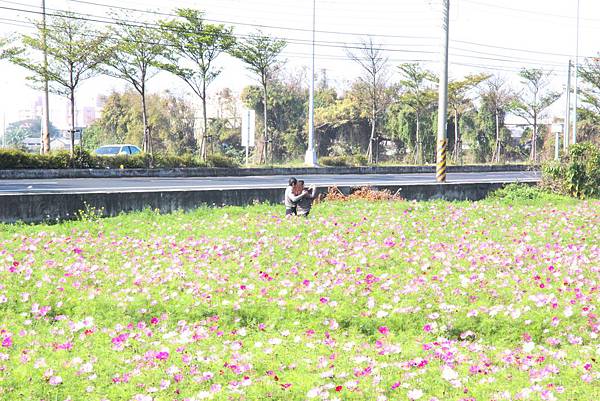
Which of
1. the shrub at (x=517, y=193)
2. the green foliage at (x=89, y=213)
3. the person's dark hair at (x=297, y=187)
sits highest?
the person's dark hair at (x=297, y=187)

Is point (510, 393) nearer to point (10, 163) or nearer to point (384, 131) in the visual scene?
point (10, 163)

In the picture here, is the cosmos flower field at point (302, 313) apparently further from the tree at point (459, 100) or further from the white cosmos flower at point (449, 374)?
the tree at point (459, 100)

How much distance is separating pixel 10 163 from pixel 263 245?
A: 19536 mm

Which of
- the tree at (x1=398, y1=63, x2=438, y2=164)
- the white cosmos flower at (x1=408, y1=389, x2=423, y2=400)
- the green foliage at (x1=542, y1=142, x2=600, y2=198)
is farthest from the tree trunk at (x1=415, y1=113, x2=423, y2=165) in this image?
the white cosmos flower at (x1=408, y1=389, x2=423, y2=400)

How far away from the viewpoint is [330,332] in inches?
252

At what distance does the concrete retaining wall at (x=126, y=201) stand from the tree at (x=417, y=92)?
27059 mm

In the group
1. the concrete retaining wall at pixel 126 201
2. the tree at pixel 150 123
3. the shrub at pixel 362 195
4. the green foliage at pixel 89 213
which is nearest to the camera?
the concrete retaining wall at pixel 126 201

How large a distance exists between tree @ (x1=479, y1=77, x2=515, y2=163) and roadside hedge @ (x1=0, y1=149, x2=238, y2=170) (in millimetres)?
21827

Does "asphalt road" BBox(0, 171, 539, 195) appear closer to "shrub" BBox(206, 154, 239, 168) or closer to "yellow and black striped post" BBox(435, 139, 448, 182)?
"yellow and black striped post" BBox(435, 139, 448, 182)

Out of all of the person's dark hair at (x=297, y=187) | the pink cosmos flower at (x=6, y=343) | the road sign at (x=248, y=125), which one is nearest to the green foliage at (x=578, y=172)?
the person's dark hair at (x=297, y=187)

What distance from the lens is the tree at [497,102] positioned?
46.2 metres

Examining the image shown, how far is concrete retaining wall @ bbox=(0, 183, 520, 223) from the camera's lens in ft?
42.0

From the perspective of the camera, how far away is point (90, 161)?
28.3 meters

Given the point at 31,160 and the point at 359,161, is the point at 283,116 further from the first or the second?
the point at 31,160
